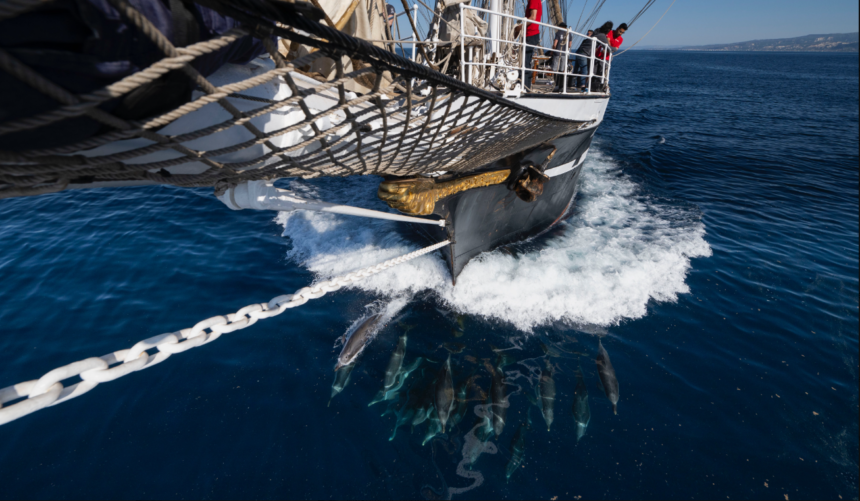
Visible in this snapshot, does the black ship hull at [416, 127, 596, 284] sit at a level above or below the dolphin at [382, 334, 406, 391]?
above

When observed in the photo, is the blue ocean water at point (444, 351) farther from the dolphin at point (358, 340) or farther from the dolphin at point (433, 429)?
the dolphin at point (358, 340)

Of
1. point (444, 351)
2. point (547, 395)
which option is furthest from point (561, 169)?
point (547, 395)

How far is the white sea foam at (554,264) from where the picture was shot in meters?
6.21

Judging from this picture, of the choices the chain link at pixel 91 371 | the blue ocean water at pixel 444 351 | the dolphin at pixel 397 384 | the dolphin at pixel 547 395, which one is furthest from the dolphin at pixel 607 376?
the chain link at pixel 91 371

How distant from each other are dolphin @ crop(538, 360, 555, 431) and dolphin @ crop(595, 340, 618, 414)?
2.23 feet

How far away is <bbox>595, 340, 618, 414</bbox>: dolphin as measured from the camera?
451 centimetres

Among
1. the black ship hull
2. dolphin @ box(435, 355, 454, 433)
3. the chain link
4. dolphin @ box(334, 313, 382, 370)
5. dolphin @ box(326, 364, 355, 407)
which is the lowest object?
dolphin @ box(435, 355, 454, 433)

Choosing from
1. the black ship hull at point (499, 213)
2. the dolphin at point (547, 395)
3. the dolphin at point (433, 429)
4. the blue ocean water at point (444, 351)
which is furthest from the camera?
the black ship hull at point (499, 213)

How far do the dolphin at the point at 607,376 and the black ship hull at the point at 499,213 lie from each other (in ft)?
9.11

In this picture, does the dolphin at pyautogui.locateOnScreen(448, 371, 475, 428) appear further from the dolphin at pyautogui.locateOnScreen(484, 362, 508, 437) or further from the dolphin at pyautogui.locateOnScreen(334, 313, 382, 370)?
the dolphin at pyautogui.locateOnScreen(334, 313, 382, 370)

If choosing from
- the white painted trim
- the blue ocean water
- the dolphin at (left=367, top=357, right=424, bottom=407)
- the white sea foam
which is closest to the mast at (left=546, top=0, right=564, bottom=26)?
the white painted trim

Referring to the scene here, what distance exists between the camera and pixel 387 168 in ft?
12.2

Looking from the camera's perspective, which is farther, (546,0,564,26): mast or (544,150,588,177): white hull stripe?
(546,0,564,26): mast

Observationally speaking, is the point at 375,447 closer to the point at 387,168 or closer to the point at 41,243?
the point at 387,168
